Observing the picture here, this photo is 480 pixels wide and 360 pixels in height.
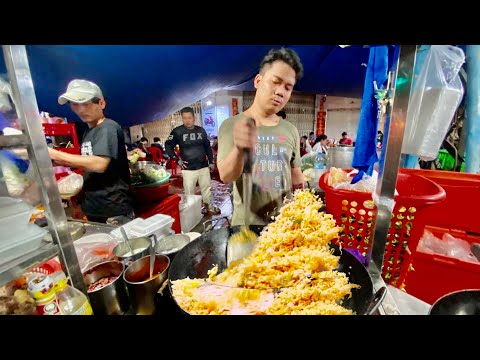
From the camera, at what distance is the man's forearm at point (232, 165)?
1518mm

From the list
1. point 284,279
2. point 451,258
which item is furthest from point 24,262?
point 451,258

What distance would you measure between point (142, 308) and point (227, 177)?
101 cm

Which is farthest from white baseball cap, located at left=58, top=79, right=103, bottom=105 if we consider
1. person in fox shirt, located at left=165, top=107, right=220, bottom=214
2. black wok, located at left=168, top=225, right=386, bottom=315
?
person in fox shirt, located at left=165, top=107, right=220, bottom=214

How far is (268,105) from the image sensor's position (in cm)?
192

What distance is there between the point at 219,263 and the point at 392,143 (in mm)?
1190

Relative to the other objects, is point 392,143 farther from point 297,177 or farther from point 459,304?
point 297,177

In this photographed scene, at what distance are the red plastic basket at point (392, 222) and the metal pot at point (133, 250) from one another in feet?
4.23

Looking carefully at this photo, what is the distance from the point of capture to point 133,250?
1.51 meters

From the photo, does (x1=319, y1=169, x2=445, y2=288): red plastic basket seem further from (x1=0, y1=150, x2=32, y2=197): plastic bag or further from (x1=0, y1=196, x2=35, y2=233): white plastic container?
(x1=0, y1=150, x2=32, y2=197): plastic bag

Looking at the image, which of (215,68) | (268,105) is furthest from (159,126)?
(268,105)

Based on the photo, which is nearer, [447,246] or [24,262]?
[24,262]

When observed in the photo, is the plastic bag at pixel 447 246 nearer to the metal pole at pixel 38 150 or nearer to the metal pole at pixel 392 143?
the metal pole at pixel 392 143

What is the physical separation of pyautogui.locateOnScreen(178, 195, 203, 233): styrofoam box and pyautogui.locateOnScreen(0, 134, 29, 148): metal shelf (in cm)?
394
